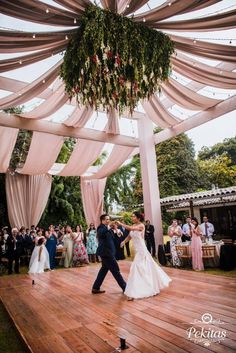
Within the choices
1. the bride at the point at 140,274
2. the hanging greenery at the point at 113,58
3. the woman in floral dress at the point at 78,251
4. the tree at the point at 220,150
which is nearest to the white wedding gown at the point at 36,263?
the woman in floral dress at the point at 78,251

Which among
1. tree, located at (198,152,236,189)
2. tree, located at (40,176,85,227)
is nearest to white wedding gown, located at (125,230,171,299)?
tree, located at (40,176,85,227)

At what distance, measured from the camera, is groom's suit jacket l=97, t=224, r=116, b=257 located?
4.78 metres

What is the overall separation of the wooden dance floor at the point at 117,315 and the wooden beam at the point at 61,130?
13.5ft

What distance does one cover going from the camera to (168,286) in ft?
16.8

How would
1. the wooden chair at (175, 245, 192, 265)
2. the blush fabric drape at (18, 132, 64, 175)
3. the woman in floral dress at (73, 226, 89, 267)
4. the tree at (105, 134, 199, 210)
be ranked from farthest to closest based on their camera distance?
the tree at (105, 134, 199, 210)
the woman in floral dress at (73, 226, 89, 267)
the blush fabric drape at (18, 132, 64, 175)
the wooden chair at (175, 245, 192, 265)

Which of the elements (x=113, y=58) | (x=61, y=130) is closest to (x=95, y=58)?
(x=113, y=58)

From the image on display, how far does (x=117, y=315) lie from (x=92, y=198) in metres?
9.04

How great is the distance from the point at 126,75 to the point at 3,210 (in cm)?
963

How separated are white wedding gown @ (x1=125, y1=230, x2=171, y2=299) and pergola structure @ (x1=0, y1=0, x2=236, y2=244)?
3.19 metres

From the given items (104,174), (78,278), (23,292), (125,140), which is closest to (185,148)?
(104,174)

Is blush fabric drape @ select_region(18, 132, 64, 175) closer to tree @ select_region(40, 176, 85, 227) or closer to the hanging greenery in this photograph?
tree @ select_region(40, 176, 85, 227)

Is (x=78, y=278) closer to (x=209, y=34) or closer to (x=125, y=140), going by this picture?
(x=125, y=140)

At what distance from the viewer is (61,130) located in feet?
26.8

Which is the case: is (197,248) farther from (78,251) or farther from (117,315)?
(78,251)
